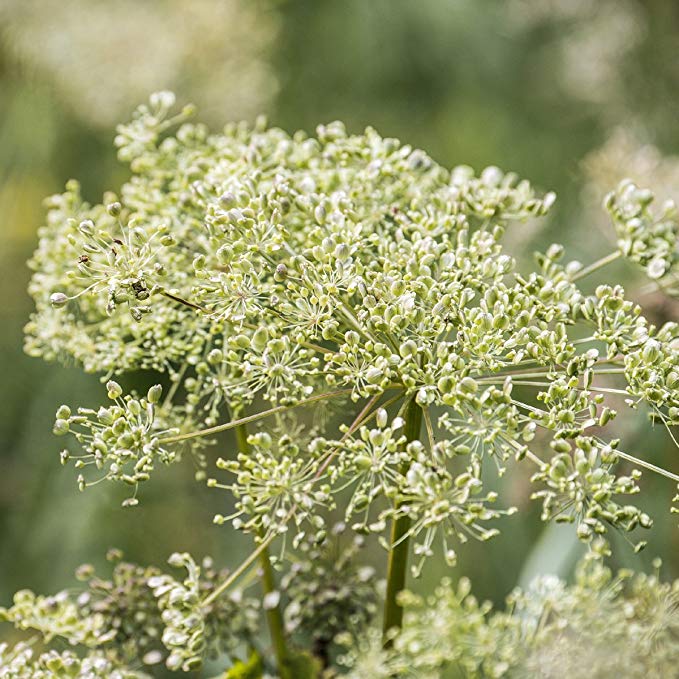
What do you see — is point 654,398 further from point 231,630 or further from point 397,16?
point 397,16

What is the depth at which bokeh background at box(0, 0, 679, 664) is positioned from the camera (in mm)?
1470

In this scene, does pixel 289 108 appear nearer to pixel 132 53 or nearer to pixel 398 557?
pixel 132 53

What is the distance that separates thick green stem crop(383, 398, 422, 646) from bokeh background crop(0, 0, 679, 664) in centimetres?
64

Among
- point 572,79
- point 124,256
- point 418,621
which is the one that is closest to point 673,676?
point 418,621

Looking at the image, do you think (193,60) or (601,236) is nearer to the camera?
(601,236)

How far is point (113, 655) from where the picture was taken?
565mm

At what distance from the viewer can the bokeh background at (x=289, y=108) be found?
1.47 metres

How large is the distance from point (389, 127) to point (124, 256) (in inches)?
61.7

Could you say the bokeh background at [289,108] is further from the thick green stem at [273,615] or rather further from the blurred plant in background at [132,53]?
the thick green stem at [273,615]

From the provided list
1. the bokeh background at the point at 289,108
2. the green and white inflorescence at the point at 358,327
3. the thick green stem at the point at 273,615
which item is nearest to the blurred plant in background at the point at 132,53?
the bokeh background at the point at 289,108

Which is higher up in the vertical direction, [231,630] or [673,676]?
[231,630]

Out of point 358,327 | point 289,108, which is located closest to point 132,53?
point 289,108

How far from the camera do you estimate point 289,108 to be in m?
1.94

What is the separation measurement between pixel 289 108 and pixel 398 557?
5.16 ft
